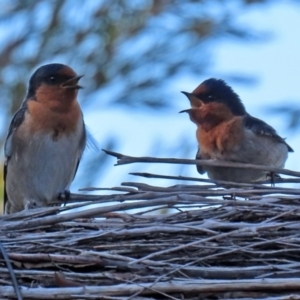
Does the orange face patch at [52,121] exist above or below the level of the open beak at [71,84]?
below

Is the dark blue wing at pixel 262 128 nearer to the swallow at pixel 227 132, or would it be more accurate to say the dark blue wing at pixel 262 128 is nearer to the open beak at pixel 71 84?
the swallow at pixel 227 132

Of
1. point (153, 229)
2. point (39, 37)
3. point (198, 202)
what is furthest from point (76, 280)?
point (39, 37)

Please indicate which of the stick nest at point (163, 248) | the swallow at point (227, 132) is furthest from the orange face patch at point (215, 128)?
the stick nest at point (163, 248)

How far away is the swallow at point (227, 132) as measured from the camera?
4.46 metres

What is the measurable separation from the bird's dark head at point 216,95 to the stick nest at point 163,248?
5.55 ft

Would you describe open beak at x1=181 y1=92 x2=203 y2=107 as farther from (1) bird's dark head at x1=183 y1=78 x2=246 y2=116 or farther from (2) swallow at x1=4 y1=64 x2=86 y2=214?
(2) swallow at x1=4 y1=64 x2=86 y2=214

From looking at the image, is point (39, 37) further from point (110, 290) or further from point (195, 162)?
point (110, 290)

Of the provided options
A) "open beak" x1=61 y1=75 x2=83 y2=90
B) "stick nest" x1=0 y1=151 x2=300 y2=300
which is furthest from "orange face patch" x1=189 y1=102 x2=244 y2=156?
"stick nest" x1=0 y1=151 x2=300 y2=300

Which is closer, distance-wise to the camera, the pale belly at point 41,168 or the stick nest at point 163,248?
the stick nest at point 163,248

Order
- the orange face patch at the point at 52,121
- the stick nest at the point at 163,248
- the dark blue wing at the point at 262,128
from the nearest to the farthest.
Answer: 1. the stick nest at the point at 163,248
2. the orange face patch at the point at 52,121
3. the dark blue wing at the point at 262,128

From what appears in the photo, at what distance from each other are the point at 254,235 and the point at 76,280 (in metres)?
0.49

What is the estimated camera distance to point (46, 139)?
445 cm

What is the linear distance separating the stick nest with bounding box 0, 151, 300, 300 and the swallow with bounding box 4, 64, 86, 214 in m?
1.54

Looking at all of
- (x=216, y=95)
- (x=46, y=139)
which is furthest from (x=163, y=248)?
(x=216, y=95)
